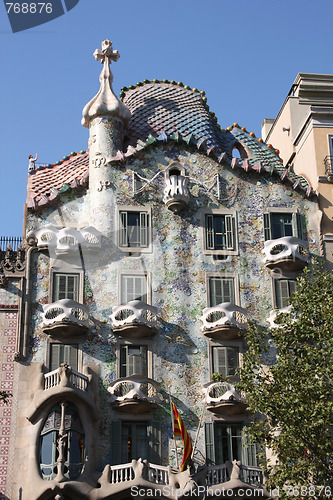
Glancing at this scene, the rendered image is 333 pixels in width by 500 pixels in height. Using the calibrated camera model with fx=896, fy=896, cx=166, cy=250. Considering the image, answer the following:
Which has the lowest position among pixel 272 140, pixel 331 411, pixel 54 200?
pixel 331 411

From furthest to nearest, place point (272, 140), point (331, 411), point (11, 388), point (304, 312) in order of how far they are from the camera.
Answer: point (272, 140), point (11, 388), point (304, 312), point (331, 411)

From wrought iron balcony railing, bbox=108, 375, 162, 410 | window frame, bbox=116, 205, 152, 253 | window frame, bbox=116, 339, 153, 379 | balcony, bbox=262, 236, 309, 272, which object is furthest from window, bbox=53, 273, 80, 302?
balcony, bbox=262, 236, 309, 272

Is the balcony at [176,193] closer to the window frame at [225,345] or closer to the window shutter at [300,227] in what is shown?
the window shutter at [300,227]

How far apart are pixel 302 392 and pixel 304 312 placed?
10.1ft

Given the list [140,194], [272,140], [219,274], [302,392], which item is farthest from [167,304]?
[272,140]

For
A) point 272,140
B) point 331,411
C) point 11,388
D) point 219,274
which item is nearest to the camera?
point 331,411

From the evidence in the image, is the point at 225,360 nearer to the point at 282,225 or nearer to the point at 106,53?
the point at 282,225

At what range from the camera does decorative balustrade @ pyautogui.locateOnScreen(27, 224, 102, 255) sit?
3588 centimetres

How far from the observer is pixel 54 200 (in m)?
37.8

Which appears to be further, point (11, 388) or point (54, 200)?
point (54, 200)

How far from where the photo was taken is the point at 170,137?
127 feet

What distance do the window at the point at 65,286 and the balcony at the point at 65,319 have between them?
1.03 m

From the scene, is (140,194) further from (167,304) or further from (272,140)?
(272,140)

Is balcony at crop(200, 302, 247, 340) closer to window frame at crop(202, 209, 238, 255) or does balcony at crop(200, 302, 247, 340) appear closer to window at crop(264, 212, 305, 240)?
window frame at crop(202, 209, 238, 255)
